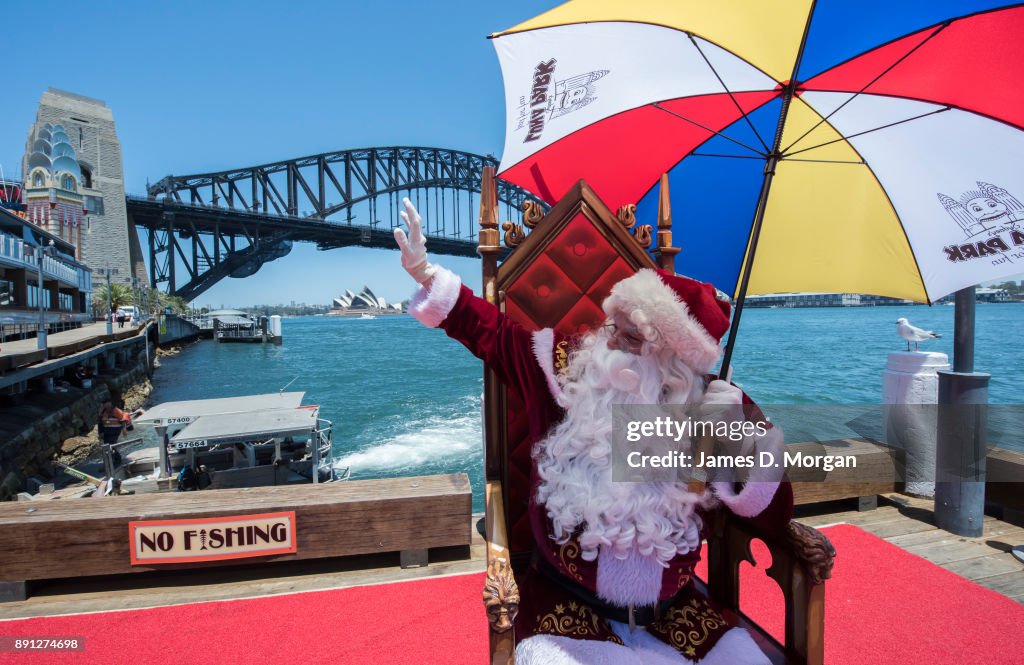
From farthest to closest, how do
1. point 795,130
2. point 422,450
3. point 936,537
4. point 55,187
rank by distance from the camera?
1. point 55,187
2. point 422,450
3. point 936,537
4. point 795,130

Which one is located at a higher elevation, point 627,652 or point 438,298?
point 438,298

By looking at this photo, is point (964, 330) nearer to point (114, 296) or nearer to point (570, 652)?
point (570, 652)

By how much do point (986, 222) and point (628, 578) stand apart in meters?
1.75

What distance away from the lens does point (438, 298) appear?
61.9 inches

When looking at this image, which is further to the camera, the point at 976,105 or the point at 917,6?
the point at 976,105

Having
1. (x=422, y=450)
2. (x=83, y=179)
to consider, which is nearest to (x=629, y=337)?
(x=422, y=450)

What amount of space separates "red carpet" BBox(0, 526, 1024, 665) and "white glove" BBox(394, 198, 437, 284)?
155cm

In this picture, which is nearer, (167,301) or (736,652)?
(736,652)

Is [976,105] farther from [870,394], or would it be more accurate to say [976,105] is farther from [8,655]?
[870,394]

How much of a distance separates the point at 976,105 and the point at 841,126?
40cm

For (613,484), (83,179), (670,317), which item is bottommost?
(613,484)

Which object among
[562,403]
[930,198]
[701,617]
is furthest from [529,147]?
[701,617]

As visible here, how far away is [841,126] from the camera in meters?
2.08

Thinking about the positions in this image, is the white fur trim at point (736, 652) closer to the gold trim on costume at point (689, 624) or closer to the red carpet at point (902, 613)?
the gold trim on costume at point (689, 624)
